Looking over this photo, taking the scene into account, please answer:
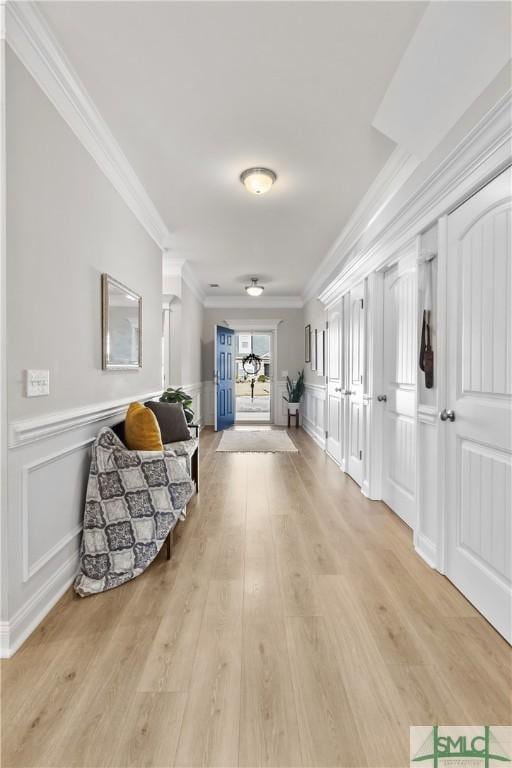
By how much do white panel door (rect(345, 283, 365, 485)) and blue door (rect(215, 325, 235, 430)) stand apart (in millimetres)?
3602

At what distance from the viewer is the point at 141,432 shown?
2668 mm

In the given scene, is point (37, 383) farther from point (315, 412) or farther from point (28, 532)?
point (315, 412)

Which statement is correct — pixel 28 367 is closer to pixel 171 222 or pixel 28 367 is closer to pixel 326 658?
pixel 326 658

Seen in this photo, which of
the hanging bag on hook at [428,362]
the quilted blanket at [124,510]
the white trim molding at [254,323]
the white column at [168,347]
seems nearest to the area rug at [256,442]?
the white column at [168,347]

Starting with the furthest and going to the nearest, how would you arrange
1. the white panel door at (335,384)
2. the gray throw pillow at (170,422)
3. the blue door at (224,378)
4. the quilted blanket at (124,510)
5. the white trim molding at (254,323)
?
the white trim molding at (254,323), the blue door at (224,378), the white panel door at (335,384), the gray throw pillow at (170,422), the quilted blanket at (124,510)

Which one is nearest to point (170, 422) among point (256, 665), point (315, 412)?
point (256, 665)

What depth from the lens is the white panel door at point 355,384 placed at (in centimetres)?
407

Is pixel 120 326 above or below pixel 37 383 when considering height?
above

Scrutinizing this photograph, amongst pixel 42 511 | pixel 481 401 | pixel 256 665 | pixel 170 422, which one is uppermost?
pixel 481 401

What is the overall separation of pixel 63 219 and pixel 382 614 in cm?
243

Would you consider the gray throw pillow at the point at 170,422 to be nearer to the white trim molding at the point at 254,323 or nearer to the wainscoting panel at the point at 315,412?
the wainscoting panel at the point at 315,412

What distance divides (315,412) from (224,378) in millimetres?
2157

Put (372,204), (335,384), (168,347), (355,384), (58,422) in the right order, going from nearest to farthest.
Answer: (58,422) < (372,204) < (355,384) < (335,384) < (168,347)

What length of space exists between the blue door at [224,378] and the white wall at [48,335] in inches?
199
